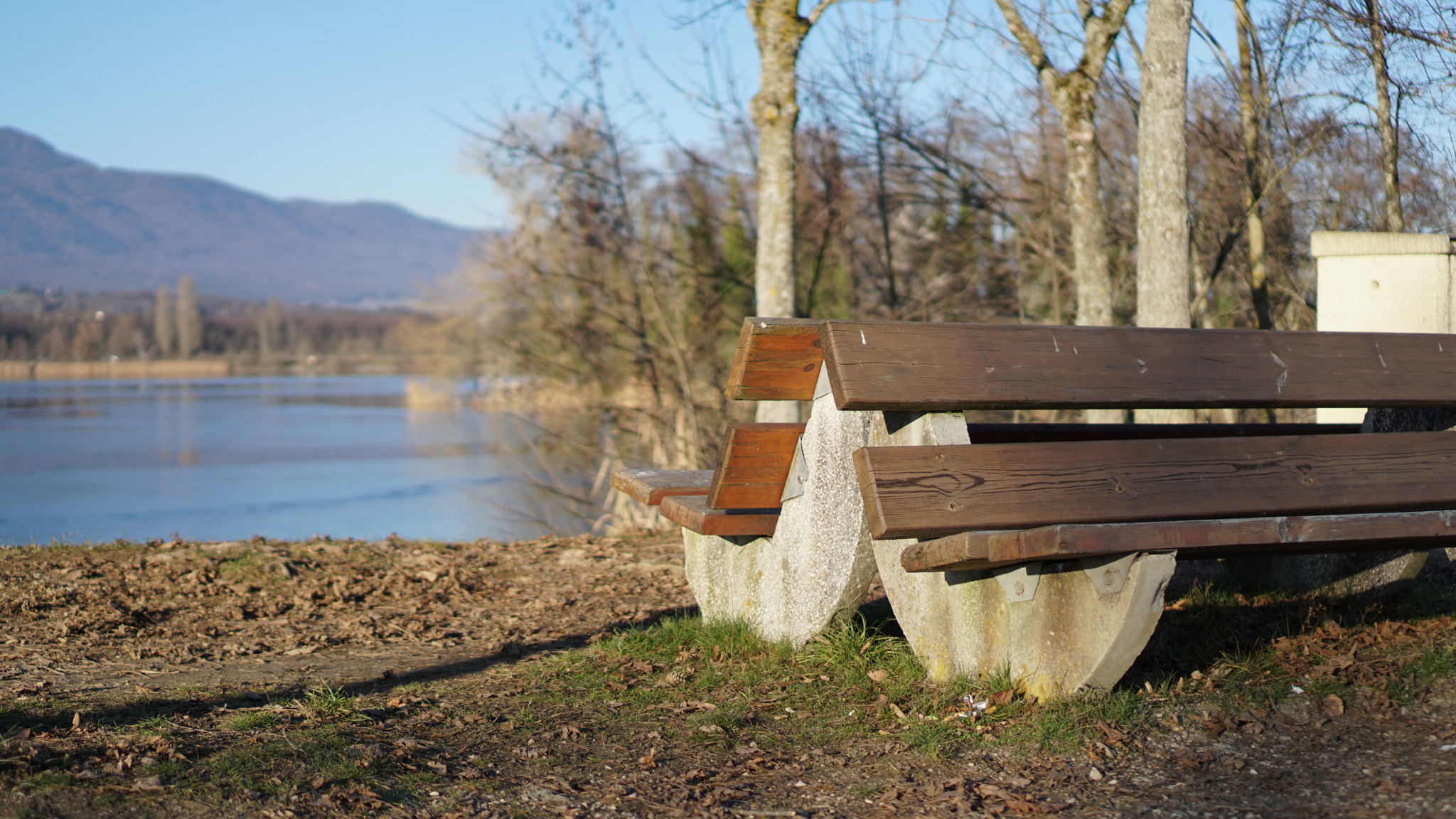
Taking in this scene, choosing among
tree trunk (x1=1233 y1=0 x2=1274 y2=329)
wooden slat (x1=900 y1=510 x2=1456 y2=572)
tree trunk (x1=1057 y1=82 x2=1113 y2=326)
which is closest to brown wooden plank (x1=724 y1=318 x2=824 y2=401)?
wooden slat (x1=900 y1=510 x2=1456 y2=572)

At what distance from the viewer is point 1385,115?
7.31m

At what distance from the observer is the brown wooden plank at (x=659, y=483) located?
13.9 feet

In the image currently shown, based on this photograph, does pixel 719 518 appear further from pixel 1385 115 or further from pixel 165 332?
pixel 165 332

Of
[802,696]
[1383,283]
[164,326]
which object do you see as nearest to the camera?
[802,696]

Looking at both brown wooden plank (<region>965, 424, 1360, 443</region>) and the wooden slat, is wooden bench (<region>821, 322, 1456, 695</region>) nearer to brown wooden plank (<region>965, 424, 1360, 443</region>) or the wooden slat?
the wooden slat

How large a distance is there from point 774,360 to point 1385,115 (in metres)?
6.09

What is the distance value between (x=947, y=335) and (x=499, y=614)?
114 inches

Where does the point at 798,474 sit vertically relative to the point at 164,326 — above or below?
below

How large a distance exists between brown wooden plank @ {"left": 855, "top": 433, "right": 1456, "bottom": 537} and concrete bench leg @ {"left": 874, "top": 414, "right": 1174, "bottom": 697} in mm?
206

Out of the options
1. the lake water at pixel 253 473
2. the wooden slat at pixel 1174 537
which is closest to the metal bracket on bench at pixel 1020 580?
the wooden slat at pixel 1174 537

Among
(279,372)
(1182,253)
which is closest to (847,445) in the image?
(1182,253)

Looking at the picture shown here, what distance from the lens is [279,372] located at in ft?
243

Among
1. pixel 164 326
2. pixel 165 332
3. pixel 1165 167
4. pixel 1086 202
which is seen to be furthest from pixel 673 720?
pixel 164 326

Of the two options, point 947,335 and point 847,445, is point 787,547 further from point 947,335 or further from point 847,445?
point 947,335
